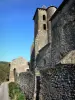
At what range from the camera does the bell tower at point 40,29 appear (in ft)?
89.4

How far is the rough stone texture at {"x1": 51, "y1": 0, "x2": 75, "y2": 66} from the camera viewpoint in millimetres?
14844

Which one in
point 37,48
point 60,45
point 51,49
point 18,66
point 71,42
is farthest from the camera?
point 18,66

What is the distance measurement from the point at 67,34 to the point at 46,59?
7777 millimetres

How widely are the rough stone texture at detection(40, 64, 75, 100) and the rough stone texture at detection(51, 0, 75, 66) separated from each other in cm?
719

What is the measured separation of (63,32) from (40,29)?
40.4 ft

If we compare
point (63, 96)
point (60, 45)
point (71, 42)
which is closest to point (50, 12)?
point (60, 45)

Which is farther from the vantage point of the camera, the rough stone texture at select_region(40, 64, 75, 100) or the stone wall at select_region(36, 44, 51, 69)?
the stone wall at select_region(36, 44, 51, 69)

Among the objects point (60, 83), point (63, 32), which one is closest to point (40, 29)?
point (63, 32)

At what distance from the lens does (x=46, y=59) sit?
73.9 ft

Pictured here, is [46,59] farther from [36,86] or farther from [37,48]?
[36,86]

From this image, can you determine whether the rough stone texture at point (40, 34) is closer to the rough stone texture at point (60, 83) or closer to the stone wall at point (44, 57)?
the stone wall at point (44, 57)

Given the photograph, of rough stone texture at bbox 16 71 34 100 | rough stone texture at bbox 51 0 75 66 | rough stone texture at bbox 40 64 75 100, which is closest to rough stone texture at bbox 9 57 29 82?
rough stone texture at bbox 51 0 75 66

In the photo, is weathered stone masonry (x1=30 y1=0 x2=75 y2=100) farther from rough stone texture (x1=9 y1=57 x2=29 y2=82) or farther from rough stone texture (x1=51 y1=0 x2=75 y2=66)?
rough stone texture (x1=9 y1=57 x2=29 y2=82)

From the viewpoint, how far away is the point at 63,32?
16.5 meters
